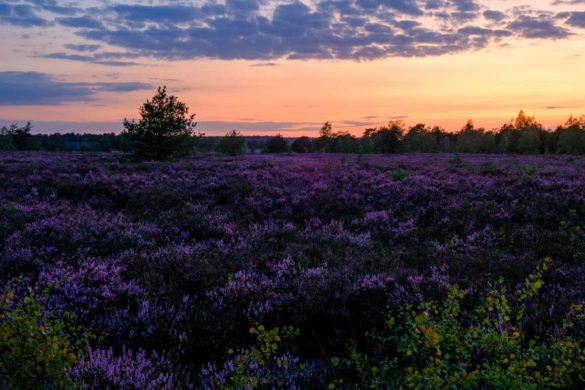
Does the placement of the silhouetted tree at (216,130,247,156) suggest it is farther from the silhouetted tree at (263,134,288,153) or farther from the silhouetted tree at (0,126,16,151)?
the silhouetted tree at (0,126,16,151)

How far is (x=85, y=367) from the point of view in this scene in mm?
3506

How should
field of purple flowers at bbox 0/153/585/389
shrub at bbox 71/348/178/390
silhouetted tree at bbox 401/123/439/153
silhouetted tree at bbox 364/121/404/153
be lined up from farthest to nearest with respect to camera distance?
silhouetted tree at bbox 401/123/439/153 → silhouetted tree at bbox 364/121/404/153 → field of purple flowers at bbox 0/153/585/389 → shrub at bbox 71/348/178/390

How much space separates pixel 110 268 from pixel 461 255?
20.3 feet

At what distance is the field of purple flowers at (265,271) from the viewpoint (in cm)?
383

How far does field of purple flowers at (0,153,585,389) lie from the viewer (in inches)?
151

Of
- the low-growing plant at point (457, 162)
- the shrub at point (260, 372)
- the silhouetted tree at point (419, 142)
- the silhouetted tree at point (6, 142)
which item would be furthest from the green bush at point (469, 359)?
the silhouetted tree at point (419, 142)

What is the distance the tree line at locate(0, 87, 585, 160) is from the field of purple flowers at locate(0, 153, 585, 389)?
53.7 ft

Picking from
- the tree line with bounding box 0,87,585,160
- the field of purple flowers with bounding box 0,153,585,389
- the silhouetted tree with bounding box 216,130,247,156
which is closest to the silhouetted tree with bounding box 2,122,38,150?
the tree line with bounding box 0,87,585,160

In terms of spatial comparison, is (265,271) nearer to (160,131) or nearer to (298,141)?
(160,131)

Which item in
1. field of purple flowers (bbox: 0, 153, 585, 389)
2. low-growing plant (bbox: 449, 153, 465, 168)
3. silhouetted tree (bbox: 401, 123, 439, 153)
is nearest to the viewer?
field of purple flowers (bbox: 0, 153, 585, 389)

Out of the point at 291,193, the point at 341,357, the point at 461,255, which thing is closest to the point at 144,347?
the point at 341,357

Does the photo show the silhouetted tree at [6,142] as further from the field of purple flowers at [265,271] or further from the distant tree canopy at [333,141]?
the field of purple flowers at [265,271]

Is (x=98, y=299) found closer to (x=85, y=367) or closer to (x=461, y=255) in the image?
(x=85, y=367)

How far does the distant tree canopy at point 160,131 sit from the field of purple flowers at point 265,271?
52.4 feet
